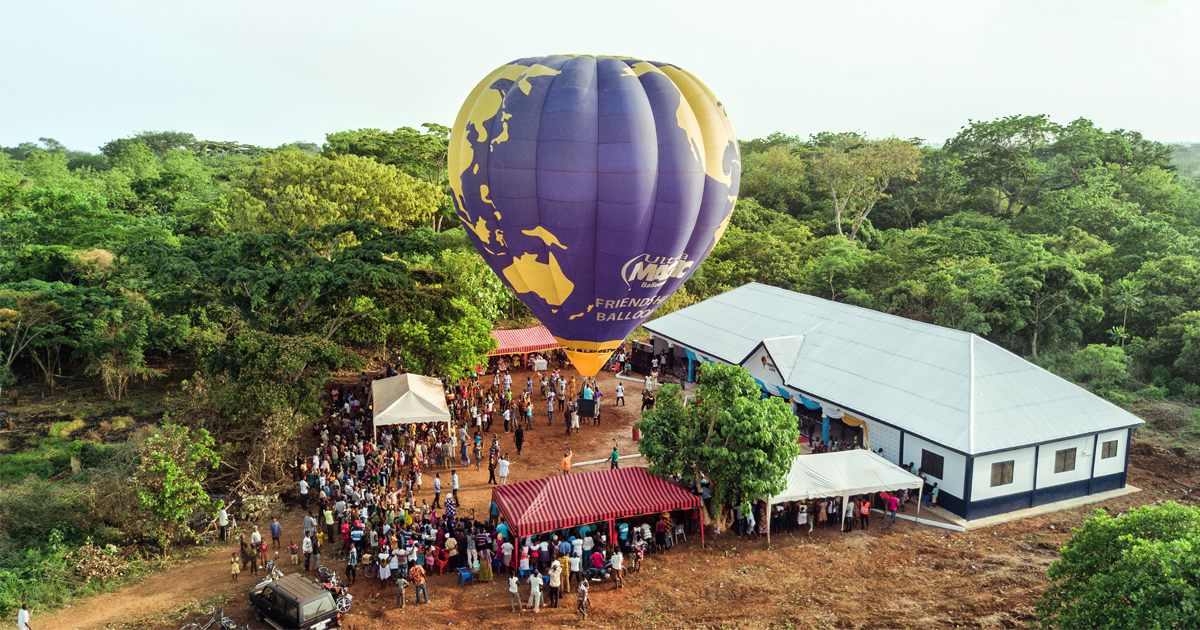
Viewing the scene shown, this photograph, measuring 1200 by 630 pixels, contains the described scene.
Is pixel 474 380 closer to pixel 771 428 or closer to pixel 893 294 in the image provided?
pixel 771 428

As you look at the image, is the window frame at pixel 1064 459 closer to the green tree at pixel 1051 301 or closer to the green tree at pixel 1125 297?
the green tree at pixel 1051 301

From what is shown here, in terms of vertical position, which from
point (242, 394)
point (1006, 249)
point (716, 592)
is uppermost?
point (1006, 249)

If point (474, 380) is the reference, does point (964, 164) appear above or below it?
above

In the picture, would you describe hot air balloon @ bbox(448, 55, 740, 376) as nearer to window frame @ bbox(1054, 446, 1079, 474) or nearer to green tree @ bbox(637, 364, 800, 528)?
green tree @ bbox(637, 364, 800, 528)

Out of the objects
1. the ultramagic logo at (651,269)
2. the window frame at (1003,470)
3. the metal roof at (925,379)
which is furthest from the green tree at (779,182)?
the ultramagic logo at (651,269)

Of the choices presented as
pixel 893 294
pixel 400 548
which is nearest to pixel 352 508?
pixel 400 548

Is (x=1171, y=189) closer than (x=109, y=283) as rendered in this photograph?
No

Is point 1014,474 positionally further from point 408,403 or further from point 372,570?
point 408,403

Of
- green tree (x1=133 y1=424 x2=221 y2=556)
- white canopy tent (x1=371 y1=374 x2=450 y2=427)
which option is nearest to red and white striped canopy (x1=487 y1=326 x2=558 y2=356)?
white canopy tent (x1=371 y1=374 x2=450 y2=427)
